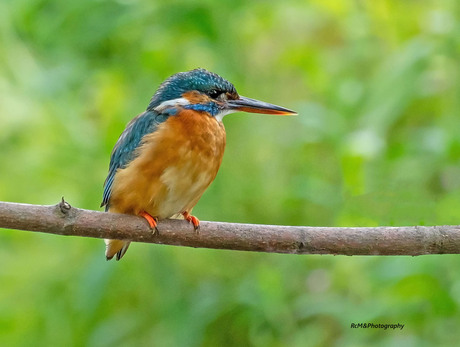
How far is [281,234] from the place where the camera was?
227 centimetres

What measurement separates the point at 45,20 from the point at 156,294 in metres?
1.38

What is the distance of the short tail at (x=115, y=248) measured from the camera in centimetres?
296

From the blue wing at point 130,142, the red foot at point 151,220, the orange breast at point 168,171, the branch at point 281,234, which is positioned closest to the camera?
the branch at point 281,234

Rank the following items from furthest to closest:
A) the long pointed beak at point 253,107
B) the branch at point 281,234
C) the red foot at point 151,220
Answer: the long pointed beak at point 253,107 → the red foot at point 151,220 → the branch at point 281,234

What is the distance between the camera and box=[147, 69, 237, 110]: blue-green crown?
10.1ft

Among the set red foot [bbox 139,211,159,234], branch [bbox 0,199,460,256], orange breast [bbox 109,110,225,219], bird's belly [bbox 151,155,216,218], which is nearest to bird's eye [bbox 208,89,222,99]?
orange breast [bbox 109,110,225,219]

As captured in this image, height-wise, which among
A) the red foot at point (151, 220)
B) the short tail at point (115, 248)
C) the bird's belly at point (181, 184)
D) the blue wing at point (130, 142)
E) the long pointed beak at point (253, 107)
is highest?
the long pointed beak at point (253, 107)

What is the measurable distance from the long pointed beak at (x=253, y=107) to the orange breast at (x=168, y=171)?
0.21m

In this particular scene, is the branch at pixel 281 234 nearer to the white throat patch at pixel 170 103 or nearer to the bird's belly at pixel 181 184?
the bird's belly at pixel 181 184

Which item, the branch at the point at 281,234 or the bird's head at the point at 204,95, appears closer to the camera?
the branch at the point at 281,234

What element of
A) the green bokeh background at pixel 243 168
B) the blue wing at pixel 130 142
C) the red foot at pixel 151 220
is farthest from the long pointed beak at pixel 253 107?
the red foot at pixel 151 220

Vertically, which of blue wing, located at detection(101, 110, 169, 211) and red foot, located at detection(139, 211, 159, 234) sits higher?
blue wing, located at detection(101, 110, 169, 211)

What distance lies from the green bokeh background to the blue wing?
205mm

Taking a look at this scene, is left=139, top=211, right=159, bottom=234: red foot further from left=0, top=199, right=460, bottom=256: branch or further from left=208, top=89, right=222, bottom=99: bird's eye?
left=208, top=89, right=222, bottom=99: bird's eye
